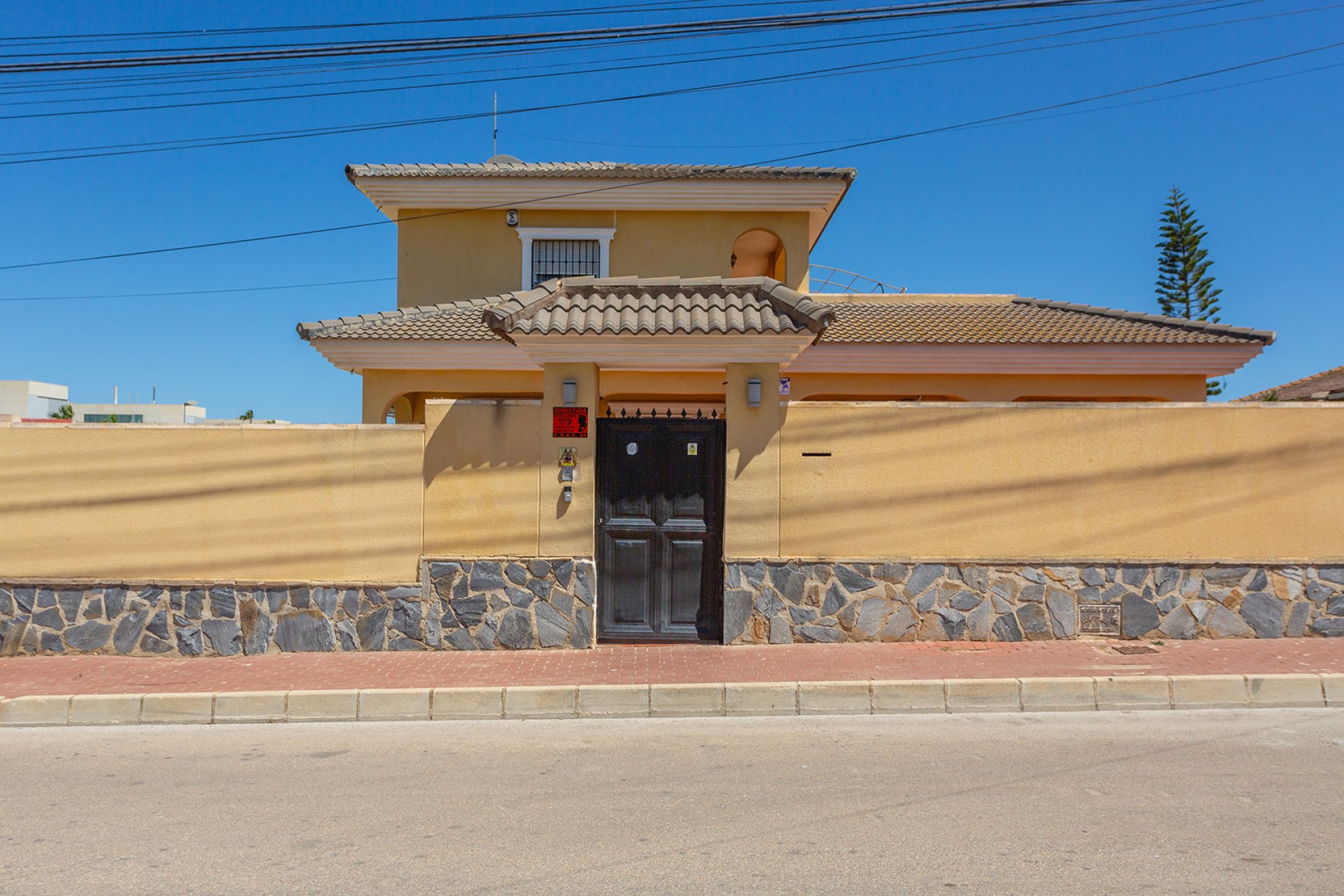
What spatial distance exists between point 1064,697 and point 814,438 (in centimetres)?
346

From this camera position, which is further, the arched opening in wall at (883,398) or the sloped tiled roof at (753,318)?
the arched opening in wall at (883,398)

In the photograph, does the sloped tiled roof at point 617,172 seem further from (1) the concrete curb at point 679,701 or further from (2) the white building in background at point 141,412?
(2) the white building in background at point 141,412

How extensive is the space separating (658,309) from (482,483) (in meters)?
2.60

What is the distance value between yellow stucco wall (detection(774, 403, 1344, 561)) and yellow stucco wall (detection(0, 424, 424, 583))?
4206 mm

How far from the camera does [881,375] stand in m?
14.8

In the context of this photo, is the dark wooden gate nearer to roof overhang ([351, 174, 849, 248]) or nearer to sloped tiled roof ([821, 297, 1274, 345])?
sloped tiled roof ([821, 297, 1274, 345])

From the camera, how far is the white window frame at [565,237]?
17438 mm

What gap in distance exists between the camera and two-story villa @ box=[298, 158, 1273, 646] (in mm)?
9570

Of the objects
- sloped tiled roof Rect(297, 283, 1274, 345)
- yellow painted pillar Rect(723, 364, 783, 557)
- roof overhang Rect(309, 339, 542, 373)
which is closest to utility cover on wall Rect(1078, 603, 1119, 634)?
yellow painted pillar Rect(723, 364, 783, 557)

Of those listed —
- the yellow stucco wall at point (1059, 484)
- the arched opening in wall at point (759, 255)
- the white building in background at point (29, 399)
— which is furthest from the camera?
the white building in background at point (29, 399)

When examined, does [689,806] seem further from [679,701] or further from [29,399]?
[29,399]

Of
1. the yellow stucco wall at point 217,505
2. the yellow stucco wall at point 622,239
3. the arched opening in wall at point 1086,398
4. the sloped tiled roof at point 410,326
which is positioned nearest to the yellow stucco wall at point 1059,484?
the yellow stucco wall at point 217,505

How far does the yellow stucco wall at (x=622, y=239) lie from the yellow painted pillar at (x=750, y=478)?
831 cm

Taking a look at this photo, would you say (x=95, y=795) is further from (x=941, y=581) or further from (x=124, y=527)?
(x=941, y=581)
